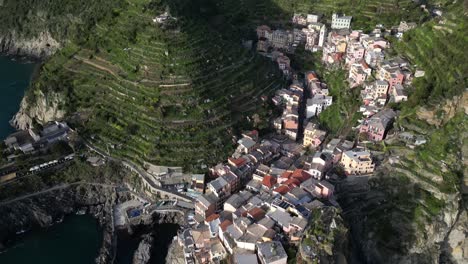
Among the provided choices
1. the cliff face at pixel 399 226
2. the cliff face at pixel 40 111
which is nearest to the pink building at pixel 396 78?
the cliff face at pixel 399 226

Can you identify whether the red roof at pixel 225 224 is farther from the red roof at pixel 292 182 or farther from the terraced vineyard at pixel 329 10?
the terraced vineyard at pixel 329 10

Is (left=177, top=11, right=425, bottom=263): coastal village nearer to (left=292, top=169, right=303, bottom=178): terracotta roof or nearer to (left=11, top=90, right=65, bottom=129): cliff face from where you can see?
(left=292, top=169, right=303, bottom=178): terracotta roof

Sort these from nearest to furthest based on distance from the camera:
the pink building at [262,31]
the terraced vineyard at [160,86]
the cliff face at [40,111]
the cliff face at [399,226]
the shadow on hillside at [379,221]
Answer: the cliff face at [399,226] → the shadow on hillside at [379,221] → the terraced vineyard at [160,86] → the cliff face at [40,111] → the pink building at [262,31]

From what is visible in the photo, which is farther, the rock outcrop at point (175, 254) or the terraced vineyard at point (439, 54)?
the terraced vineyard at point (439, 54)

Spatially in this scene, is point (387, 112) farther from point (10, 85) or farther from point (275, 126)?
point (10, 85)

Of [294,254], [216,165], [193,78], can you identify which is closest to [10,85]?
[193,78]

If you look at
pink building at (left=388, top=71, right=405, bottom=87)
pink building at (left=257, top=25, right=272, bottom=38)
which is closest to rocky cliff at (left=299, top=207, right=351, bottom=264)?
pink building at (left=388, top=71, right=405, bottom=87)
